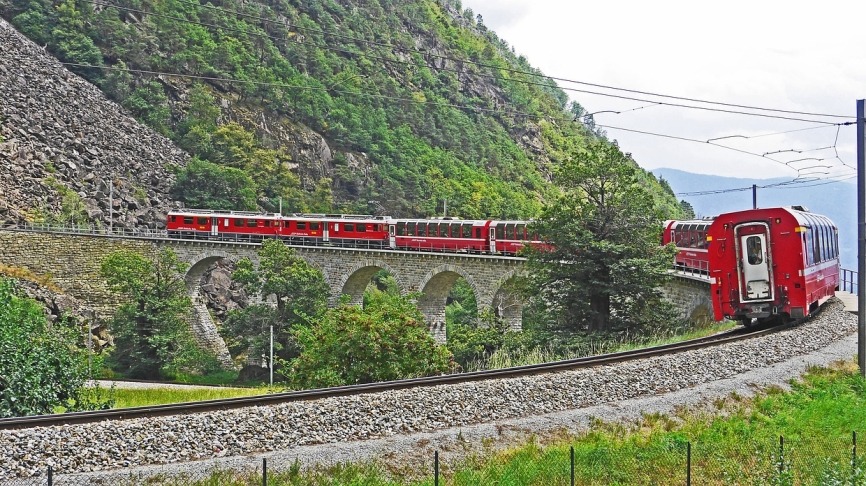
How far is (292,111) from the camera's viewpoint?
88.2m

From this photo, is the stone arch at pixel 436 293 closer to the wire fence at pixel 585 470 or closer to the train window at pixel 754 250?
the train window at pixel 754 250

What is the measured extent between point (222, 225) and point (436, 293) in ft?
53.9

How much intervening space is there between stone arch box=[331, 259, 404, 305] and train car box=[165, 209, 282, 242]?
6.60 meters

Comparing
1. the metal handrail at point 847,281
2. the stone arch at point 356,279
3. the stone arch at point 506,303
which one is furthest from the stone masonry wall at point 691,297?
the stone arch at point 356,279

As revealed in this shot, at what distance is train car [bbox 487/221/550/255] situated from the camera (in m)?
45.5

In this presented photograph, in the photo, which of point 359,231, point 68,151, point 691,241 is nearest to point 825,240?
point 691,241

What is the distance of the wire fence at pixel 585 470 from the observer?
11492mm

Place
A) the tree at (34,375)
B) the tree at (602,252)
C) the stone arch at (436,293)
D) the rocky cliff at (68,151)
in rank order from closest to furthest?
the tree at (34,375)
the tree at (602,252)
the stone arch at (436,293)
the rocky cliff at (68,151)

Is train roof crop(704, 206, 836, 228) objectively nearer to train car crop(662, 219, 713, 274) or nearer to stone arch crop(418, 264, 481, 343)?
train car crop(662, 219, 713, 274)

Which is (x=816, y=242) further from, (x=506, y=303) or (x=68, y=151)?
(x=68, y=151)

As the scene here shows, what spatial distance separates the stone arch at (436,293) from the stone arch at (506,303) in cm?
232

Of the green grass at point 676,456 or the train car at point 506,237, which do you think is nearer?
the green grass at point 676,456

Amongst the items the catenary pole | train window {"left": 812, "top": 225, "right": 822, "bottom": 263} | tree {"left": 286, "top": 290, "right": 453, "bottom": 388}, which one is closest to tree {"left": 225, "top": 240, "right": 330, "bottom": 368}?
tree {"left": 286, "top": 290, "right": 453, "bottom": 388}

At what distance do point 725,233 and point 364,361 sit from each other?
31.3 ft
